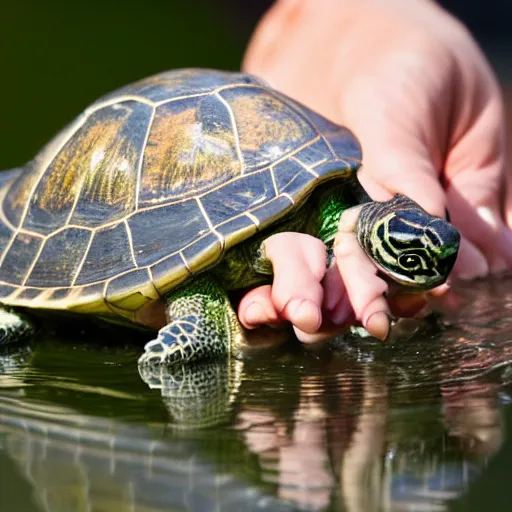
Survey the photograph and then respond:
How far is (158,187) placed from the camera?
234cm

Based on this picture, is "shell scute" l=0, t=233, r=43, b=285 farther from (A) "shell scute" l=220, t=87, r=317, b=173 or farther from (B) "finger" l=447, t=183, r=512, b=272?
(B) "finger" l=447, t=183, r=512, b=272

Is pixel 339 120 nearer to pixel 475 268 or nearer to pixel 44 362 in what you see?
pixel 475 268

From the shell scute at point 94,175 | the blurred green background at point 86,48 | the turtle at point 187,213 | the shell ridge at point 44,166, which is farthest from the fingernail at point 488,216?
the blurred green background at point 86,48

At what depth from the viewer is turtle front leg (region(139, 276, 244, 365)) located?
84.6 inches

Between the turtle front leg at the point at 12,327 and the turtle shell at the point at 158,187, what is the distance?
0.07 meters

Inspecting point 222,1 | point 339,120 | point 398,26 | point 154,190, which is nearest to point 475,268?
point 339,120

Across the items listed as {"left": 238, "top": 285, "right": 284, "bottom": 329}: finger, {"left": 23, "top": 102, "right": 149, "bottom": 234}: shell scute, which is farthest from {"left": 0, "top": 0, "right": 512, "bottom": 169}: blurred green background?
{"left": 238, "top": 285, "right": 284, "bottom": 329}: finger

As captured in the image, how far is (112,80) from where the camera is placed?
29.4 ft

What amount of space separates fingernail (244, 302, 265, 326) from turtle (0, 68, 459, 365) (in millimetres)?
69

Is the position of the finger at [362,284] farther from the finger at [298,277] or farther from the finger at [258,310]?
the finger at [258,310]

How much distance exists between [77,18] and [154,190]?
290 inches

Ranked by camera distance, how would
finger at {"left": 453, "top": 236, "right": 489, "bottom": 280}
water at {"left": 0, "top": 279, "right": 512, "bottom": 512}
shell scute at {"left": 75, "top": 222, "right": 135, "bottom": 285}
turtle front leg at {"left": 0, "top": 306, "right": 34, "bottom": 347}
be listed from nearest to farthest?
water at {"left": 0, "top": 279, "right": 512, "bottom": 512}, shell scute at {"left": 75, "top": 222, "right": 135, "bottom": 285}, turtle front leg at {"left": 0, "top": 306, "right": 34, "bottom": 347}, finger at {"left": 453, "top": 236, "right": 489, "bottom": 280}

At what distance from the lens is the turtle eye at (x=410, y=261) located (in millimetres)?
2053

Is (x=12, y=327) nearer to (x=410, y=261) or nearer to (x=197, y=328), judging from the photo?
(x=197, y=328)
